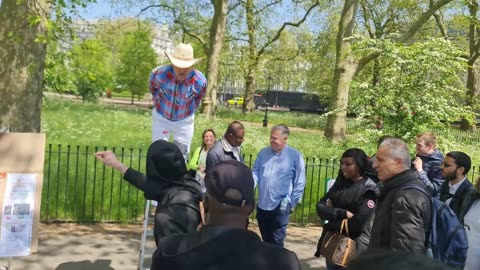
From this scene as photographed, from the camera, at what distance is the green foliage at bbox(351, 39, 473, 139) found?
26.9 feet

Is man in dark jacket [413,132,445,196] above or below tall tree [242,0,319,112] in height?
below

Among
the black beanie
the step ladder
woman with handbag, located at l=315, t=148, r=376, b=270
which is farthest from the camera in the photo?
the step ladder

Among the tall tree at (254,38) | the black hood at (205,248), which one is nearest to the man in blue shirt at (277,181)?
the black hood at (205,248)

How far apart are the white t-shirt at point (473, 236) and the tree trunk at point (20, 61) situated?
5462mm

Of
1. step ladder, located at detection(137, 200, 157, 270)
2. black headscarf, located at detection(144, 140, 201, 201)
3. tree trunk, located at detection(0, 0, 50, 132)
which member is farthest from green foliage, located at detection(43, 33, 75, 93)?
Answer: black headscarf, located at detection(144, 140, 201, 201)

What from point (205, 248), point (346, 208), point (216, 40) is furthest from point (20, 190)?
point (216, 40)

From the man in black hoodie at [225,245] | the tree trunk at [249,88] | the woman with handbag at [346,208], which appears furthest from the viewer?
the tree trunk at [249,88]

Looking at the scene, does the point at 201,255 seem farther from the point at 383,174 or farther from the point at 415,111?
the point at 415,111

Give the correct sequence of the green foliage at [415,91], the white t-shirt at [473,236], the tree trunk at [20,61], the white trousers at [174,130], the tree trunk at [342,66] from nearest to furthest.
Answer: the white t-shirt at [473,236] < the white trousers at [174,130] < the tree trunk at [20,61] < the green foliage at [415,91] < the tree trunk at [342,66]

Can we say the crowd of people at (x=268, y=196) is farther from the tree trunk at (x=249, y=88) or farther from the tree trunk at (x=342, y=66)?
the tree trunk at (x=249, y=88)

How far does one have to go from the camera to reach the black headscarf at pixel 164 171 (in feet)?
11.9

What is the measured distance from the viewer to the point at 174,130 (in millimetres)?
6012

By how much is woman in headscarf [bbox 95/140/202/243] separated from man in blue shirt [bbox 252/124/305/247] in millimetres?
2319

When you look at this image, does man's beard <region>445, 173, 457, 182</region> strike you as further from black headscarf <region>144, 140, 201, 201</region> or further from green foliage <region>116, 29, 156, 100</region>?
green foliage <region>116, 29, 156, 100</region>
